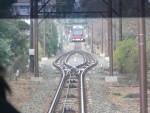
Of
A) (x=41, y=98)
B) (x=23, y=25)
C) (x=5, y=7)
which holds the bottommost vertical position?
(x=41, y=98)

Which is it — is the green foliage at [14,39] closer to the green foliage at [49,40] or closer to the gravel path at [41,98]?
the gravel path at [41,98]

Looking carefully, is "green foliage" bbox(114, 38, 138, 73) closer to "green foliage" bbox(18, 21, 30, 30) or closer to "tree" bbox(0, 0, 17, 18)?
"tree" bbox(0, 0, 17, 18)

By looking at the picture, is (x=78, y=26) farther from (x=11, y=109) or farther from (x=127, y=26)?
(x=11, y=109)

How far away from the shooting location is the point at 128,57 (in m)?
20.8

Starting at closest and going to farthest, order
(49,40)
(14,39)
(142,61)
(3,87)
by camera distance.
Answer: (3,87)
(142,61)
(14,39)
(49,40)

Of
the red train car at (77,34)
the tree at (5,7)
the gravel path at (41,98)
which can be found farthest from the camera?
the red train car at (77,34)

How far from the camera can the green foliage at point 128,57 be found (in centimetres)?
1925

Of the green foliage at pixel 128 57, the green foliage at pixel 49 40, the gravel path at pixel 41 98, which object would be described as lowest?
the gravel path at pixel 41 98

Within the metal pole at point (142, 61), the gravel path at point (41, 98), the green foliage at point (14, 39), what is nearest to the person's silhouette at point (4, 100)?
the metal pole at point (142, 61)

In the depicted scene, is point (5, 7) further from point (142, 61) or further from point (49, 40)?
point (49, 40)

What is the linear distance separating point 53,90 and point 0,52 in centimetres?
243

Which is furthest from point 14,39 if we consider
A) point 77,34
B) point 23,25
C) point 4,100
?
point 77,34

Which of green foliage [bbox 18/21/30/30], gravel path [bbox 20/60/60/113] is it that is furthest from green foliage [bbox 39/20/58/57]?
gravel path [bbox 20/60/60/113]

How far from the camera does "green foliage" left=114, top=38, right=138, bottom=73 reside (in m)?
19.2
